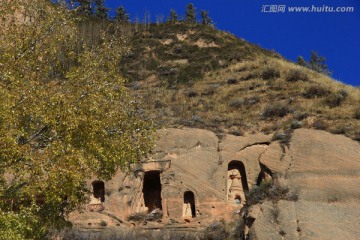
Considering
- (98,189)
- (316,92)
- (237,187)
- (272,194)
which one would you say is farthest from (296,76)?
(272,194)

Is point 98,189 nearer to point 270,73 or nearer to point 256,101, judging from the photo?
point 256,101

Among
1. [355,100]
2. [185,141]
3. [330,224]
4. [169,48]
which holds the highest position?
[169,48]

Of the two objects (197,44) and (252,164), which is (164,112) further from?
(197,44)

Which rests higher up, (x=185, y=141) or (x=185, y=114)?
(x=185, y=114)

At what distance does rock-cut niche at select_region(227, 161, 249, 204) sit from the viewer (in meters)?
30.0

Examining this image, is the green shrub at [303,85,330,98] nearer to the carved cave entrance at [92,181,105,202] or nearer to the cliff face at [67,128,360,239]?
the cliff face at [67,128,360,239]

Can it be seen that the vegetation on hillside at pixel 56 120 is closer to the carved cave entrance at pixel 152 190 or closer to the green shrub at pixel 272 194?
the green shrub at pixel 272 194

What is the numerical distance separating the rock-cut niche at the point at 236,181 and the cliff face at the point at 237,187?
0.19ft

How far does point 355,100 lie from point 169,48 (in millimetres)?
27869

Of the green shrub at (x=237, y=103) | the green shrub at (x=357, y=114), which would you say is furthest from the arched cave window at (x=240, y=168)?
the green shrub at (x=237, y=103)

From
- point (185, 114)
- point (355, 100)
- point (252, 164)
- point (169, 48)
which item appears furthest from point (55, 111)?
point (169, 48)

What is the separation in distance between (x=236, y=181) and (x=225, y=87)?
14.7m

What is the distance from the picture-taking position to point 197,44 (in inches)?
2379

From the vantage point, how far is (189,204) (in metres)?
28.2
